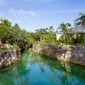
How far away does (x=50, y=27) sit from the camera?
41.1m

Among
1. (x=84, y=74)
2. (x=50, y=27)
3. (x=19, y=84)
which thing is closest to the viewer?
(x=19, y=84)

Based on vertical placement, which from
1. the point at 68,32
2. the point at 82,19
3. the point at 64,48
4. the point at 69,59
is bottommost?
the point at 69,59

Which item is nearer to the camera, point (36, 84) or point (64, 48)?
point (36, 84)

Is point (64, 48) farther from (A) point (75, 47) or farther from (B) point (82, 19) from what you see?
(B) point (82, 19)

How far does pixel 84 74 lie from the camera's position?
50.7 ft

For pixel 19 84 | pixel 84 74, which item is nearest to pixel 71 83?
pixel 84 74

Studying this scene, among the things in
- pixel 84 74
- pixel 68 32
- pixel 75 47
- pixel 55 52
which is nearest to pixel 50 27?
pixel 68 32

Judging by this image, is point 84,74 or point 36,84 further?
point 84,74

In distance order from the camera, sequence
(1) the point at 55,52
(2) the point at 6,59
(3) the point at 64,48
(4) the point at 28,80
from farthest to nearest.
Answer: (1) the point at 55,52 < (3) the point at 64,48 < (2) the point at 6,59 < (4) the point at 28,80

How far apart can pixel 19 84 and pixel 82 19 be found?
19.1 meters

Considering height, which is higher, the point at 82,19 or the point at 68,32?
the point at 82,19

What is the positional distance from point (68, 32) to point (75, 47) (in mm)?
10408

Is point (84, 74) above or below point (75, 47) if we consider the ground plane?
below

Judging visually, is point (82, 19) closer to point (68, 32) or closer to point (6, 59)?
point (68, 32)
